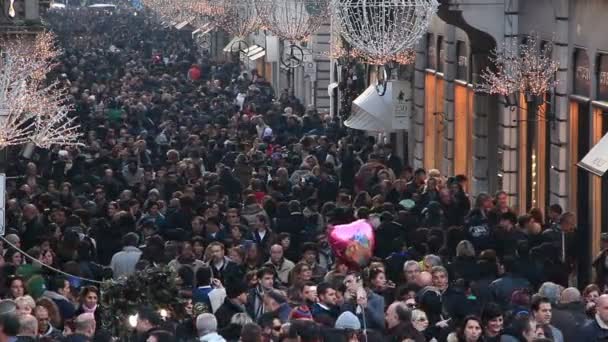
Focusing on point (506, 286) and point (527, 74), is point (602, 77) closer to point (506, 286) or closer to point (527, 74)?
point (527, 74)

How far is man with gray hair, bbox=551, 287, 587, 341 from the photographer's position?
1731 cm

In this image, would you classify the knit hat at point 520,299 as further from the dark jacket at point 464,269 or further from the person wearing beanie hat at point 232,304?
the person wearing beanie hat at point 232,304

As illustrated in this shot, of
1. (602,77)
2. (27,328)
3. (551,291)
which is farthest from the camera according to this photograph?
(602,77)

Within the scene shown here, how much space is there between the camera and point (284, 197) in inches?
1097

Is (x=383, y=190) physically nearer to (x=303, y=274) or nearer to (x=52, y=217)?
(x=52, y=217)

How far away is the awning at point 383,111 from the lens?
1524 inches

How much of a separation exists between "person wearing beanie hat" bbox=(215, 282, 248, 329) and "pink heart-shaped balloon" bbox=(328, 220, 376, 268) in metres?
1.38

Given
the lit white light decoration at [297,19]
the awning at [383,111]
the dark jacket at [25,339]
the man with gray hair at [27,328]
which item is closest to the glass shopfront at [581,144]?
the awning at [383,111]

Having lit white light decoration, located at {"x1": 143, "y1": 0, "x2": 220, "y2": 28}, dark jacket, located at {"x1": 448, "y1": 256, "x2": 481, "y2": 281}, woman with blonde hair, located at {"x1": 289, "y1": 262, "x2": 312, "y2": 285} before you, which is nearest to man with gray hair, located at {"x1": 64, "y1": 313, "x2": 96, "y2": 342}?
woman with blonde hair, located at {"x1": 289, "y1": 262, "x2": 312, "y2": 285}

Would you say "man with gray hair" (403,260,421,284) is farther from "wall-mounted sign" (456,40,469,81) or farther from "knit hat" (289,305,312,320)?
"wall-mounted sign" (456,40,469,81)

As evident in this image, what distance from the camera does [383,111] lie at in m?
39.6

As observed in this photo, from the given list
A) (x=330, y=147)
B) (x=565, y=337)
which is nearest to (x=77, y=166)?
(x=330, y=147)

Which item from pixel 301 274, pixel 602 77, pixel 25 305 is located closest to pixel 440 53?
pixel 602 77

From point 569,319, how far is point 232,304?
9.47ft
